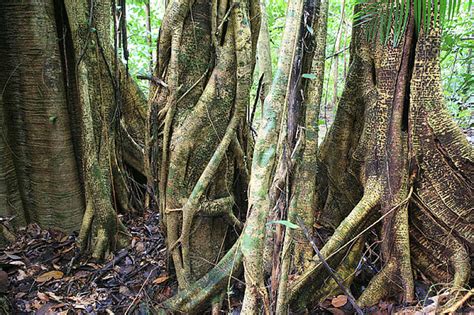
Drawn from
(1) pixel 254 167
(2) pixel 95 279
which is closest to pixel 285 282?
(1) pixel 254 167

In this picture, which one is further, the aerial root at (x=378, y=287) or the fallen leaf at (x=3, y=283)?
the fallen leaf at (x=3, y=283)

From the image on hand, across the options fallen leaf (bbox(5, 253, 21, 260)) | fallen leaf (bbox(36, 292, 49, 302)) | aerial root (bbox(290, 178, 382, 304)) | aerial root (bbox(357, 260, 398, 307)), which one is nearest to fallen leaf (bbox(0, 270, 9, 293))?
fallen leaf (bbox(36, 292, 49, 302))

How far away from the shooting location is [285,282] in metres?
1.72

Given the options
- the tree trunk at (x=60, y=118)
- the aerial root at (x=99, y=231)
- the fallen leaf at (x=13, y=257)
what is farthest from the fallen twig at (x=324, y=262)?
the fallen leaf at (x=13, y=257)

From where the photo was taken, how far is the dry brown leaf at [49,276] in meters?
3.18

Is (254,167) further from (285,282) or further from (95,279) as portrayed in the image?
(95,279)

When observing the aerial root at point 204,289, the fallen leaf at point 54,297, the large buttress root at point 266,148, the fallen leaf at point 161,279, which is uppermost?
the large buttress root at point 266,148

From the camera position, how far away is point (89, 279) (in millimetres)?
3213

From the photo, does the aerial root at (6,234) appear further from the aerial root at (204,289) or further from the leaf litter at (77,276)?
the aerial root at (204,289)

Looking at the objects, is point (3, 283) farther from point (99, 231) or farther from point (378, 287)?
point (378, 287)

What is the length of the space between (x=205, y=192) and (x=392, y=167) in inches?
48.9

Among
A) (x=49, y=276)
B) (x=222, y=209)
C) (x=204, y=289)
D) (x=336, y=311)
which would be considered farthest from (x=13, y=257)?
(x=336, y=311)

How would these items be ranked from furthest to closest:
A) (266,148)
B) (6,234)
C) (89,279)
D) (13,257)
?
(6,234)
(13,257)
(89,279)
(266,148)

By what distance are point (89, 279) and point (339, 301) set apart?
2.02 m
